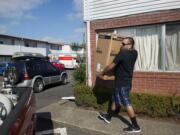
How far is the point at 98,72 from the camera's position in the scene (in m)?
6.89

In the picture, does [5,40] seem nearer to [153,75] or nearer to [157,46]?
[157,46]

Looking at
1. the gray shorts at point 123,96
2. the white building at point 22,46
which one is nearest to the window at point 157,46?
the gray shorts at point 123,96

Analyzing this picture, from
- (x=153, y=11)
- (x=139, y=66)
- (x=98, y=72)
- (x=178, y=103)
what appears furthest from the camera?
(x=139, y=66)

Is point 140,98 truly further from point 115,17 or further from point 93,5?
point 93,5

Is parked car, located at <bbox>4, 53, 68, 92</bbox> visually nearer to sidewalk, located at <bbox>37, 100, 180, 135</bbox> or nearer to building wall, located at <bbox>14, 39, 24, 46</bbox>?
sidewalk, located at <bbox>37, 100, 180, 135</bbox>

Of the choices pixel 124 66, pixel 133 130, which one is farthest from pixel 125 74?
pixel 133 130

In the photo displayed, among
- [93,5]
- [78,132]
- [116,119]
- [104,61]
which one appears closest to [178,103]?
[116,119]

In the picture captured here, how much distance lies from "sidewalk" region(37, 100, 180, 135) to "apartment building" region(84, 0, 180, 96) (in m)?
1.31

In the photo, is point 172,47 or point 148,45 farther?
point 148,45

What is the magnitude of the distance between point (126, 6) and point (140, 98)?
2888mm

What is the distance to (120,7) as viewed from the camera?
8.20 m

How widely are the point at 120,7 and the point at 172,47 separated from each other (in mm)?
2058

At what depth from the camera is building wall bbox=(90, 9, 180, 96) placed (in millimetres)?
7184

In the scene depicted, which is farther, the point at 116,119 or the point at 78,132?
the point at 116,119
